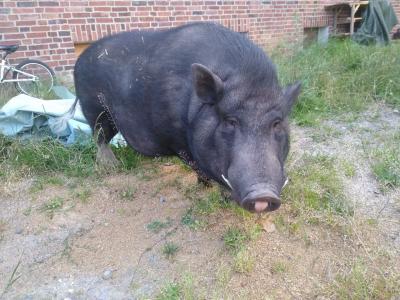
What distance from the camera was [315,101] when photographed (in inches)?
208

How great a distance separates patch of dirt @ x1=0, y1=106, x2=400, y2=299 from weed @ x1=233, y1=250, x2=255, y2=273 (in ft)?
0.09

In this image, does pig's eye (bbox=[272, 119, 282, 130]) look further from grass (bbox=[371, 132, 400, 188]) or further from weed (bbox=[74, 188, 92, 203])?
weed (bbox=[74, 188, 92, 203])

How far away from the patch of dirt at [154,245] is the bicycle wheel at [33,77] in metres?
2.29

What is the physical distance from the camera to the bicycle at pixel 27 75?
17.8 feet

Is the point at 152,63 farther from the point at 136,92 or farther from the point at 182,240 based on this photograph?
the point at 182,240

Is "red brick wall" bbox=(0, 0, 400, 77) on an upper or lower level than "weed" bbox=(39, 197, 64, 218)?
upper

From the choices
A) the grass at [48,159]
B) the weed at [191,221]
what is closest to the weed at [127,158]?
the grass at [48,159]

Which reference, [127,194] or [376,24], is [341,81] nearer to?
[127,194]

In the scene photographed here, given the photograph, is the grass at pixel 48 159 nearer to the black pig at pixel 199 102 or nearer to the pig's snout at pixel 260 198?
the black pig at pixel 199 102

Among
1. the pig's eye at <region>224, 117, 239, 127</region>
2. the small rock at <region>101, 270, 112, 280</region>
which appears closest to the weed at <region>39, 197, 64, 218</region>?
the small rock at <region>101, 270, 112, 280</region>

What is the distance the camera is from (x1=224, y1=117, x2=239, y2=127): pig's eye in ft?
7.51

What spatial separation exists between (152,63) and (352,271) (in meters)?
1.88

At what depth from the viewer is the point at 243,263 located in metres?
2.37

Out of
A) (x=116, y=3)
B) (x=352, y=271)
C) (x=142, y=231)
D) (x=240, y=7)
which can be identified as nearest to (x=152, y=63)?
(x=142, y=231)
